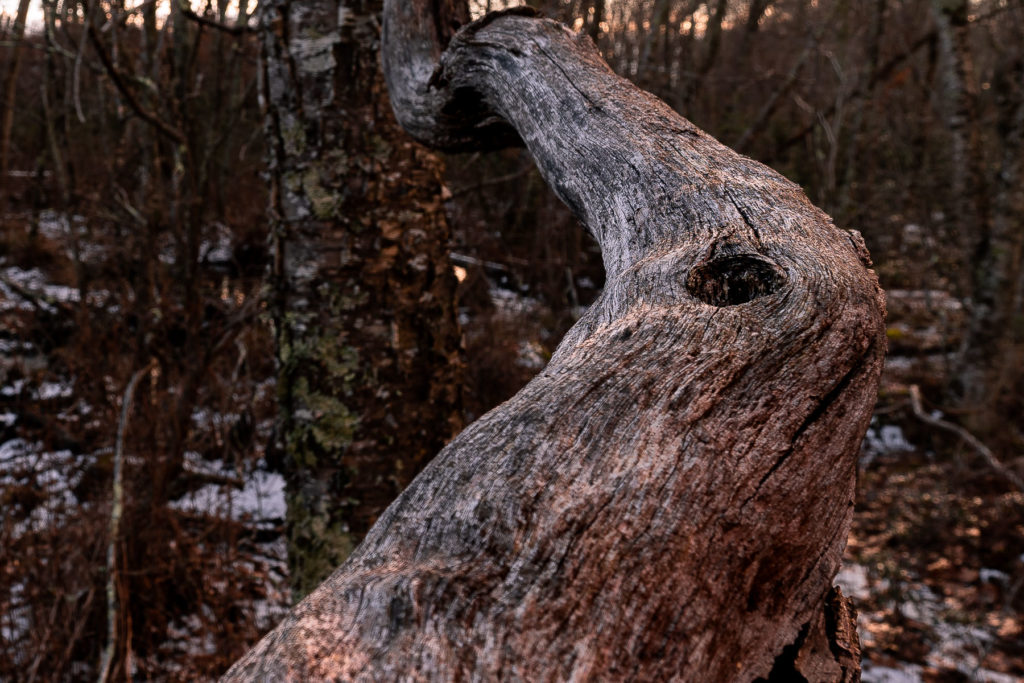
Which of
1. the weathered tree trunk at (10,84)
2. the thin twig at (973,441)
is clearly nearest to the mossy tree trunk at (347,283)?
the thin twig at (973,441)

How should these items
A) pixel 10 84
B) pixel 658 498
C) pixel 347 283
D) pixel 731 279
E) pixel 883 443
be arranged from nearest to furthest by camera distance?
pixel 658 498 < pixel 731 279 < pixel 347 283 < pixel 883 443 < pixel 10 84

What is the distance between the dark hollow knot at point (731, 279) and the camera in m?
0.71

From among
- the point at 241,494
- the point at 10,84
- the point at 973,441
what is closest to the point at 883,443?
the point at 973,441

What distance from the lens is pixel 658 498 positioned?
53 cm

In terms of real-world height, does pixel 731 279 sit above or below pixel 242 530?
above

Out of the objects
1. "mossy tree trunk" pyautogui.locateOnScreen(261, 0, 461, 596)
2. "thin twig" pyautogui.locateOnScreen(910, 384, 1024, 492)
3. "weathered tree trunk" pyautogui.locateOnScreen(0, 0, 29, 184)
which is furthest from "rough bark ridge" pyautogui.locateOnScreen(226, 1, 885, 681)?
"weathered tree trunk" pyautogui.locateOnScreen(0, 0, 29, 184)

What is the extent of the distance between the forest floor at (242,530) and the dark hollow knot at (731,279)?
9.07ft

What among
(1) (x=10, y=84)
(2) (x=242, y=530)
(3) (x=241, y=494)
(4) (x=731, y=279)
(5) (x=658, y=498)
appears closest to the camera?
(5) (x=658, y=498)

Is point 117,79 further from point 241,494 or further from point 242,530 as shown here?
point 241,494

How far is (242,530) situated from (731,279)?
13.6 feet

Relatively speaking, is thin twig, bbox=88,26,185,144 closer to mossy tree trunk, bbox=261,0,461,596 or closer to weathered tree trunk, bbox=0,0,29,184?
mossy tree trunk, bbox=261,0,461,596

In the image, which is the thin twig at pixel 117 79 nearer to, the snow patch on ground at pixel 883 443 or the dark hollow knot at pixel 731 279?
the dark hollow knot at pixel 731 279

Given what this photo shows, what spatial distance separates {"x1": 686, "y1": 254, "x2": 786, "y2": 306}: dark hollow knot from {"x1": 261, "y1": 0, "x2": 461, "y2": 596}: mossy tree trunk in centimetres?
151

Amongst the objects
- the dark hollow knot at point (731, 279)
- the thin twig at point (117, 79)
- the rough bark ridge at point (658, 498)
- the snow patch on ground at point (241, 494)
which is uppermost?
the thin twig at point (117, 79)
